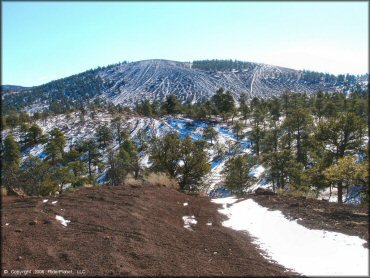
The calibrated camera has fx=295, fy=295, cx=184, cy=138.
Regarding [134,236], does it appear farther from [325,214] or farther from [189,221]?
[325,214]

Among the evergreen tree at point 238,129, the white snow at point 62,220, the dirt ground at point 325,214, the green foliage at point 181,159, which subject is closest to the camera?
the dirt ground at point 325,214

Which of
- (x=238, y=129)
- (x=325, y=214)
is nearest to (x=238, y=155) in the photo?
(x=238, y=129)

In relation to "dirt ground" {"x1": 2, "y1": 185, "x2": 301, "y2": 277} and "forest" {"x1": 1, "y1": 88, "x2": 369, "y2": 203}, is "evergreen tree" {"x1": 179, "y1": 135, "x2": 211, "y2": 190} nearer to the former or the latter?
"forest" {"x1": 1, "y1": 88, "x2": 369, "y2": 203}

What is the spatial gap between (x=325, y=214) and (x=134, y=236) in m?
6.48

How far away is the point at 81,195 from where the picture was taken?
1267cm

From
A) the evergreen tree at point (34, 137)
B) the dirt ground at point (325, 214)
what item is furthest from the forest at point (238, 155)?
the dirt ground at point (325, 214)

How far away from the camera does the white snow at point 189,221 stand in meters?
10.1

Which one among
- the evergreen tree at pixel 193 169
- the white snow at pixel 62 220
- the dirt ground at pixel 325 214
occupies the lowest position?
the evergreen tree at pixel 193 169

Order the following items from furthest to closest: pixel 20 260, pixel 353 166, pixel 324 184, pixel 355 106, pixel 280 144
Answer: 1. pixel 355 106
2. pixel 280 144
3. pixel 324 184
4. pixel 353 166
5. pixel 20 260

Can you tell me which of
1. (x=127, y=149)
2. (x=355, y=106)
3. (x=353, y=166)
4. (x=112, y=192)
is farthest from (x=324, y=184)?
(x=355, y=106)

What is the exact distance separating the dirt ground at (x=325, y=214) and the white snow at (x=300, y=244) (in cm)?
33

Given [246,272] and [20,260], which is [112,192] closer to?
[20,260]

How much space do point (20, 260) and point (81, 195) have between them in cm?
638

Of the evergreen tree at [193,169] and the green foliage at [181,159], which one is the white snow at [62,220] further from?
the green foliage at [181,159]
